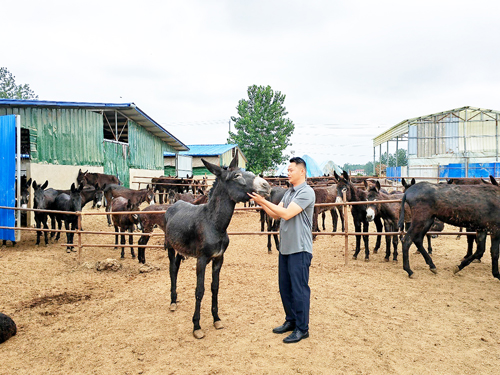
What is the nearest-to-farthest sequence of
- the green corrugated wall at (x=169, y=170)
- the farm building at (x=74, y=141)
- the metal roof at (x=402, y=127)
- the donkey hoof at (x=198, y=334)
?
the donkey hoof at (x=198, y=334), the farm building at (x=74, y=141), the metal roof at (x=402, y=127), the green corrugated wall at (x=169, y=170)

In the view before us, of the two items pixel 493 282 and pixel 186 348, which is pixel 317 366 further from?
pixel 493 282

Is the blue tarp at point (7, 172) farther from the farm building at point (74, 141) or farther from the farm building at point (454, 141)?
the farm building at point (454, 141)

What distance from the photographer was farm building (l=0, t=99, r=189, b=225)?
12938 millimetres

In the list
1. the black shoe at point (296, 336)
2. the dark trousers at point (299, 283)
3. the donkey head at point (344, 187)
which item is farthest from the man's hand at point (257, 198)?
the donkey head at point (344, 187)

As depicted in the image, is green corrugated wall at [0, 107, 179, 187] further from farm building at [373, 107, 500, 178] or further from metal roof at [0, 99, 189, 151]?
farm building at [373, 107, 500, 178]

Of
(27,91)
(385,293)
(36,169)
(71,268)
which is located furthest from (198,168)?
(27,91)

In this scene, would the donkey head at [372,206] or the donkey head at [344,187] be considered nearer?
the donkey head at [372,206]

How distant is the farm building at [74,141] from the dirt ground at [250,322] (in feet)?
24.6

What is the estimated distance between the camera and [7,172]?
30.6 ft

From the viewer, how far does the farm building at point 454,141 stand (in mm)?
22812

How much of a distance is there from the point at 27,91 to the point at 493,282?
206 feet

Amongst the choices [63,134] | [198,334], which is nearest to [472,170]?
[198,334]

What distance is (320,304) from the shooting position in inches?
190

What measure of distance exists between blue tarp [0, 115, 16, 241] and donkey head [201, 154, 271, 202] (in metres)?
8.48
